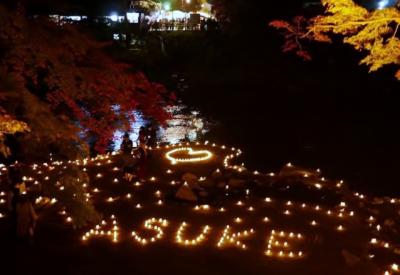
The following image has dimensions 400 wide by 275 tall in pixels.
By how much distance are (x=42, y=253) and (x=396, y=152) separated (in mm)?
14004

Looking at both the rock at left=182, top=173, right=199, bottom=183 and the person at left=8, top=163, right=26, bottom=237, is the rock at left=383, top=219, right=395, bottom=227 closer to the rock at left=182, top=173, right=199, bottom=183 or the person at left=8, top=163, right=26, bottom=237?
the rock at left=182, top=173, right=199, bottom=183

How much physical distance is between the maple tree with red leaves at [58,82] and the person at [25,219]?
1.03 m

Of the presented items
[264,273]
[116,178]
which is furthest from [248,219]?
[116,178]

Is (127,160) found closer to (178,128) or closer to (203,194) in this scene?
(203,194)

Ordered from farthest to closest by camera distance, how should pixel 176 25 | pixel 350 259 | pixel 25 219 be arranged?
pixel 176 25
pixel 25 219
pixel 350 259

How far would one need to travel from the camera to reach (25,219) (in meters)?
8.95

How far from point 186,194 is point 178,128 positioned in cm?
1067

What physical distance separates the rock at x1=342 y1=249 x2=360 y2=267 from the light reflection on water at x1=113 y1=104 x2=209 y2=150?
34.6 ft

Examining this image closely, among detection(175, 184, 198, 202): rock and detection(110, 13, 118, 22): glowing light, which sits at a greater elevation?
detection(110, 13, 118, 22): glowing light

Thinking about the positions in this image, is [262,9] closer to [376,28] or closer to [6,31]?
[376,28]

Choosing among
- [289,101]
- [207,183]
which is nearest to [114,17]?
[289,101]

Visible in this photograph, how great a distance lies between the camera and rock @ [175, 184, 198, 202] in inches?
446

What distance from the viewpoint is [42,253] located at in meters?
8.77

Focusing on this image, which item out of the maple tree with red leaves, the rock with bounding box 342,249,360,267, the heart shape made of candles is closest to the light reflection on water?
the heart shape made of candles
